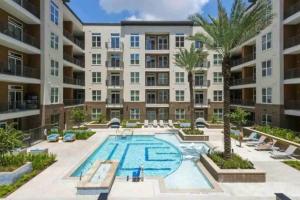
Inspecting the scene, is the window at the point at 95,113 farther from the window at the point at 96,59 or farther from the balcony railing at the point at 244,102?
the balcony railing at the point at 244,102

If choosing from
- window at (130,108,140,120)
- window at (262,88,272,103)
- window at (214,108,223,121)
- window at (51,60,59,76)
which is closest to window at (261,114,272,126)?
window at (262,88,272,103)

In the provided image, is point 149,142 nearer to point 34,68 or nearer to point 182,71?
point 34,68

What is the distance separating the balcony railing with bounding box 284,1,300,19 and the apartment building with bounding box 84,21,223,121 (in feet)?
69.7

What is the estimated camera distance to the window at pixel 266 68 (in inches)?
1305

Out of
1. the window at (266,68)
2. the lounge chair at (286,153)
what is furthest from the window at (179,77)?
the lounge chair at (286,153)

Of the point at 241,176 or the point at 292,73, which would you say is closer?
the point at 241,176

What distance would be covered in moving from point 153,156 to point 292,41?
19.6 meters

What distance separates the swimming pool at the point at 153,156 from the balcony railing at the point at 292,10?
1698cm

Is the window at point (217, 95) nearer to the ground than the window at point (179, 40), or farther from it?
nearer to the ground

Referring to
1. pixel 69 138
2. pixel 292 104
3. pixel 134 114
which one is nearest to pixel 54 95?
pixel 69 138

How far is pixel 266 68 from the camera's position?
112 ft

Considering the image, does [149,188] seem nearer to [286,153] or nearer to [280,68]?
[286,153]

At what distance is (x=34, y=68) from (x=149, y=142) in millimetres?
15522

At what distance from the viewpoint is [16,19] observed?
2847cm
